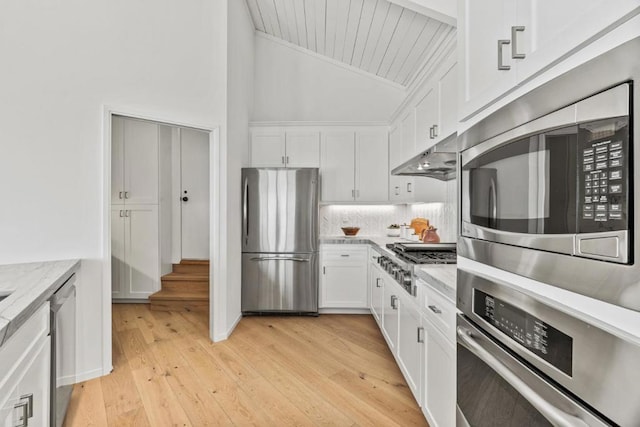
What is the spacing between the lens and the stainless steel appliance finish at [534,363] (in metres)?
0.58

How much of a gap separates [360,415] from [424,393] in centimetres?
47

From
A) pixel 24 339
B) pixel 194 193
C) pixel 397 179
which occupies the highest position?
pixel 397 179

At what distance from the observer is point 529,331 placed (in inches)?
31.9

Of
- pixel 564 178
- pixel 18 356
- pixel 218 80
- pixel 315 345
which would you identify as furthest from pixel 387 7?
pixel 18 356

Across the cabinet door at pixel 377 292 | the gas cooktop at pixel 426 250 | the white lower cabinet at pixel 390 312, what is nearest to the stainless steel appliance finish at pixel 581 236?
the gas cooktop at pixel 426 250

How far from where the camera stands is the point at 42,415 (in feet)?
4.58

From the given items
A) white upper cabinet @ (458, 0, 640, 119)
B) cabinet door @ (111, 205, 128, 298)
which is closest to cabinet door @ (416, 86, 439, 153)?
white upper cabinet @ (458, 0, 640, 119)

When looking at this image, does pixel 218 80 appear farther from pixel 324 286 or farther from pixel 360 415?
pixel 360 415

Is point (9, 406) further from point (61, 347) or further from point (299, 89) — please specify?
point (299, 89)

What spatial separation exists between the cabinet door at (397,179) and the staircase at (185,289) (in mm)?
2633

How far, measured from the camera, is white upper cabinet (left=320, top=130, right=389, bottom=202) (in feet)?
13.5

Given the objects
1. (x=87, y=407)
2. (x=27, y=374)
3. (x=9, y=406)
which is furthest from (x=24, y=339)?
(x=87, y=407)

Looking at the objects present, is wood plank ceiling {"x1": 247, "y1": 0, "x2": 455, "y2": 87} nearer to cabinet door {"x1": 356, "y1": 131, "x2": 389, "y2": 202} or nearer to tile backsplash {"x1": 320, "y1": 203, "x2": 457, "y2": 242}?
cabinet door {"x1": 356, "y1": 131, "x2": 389, "y2": 202}

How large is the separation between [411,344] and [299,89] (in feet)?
11.9
